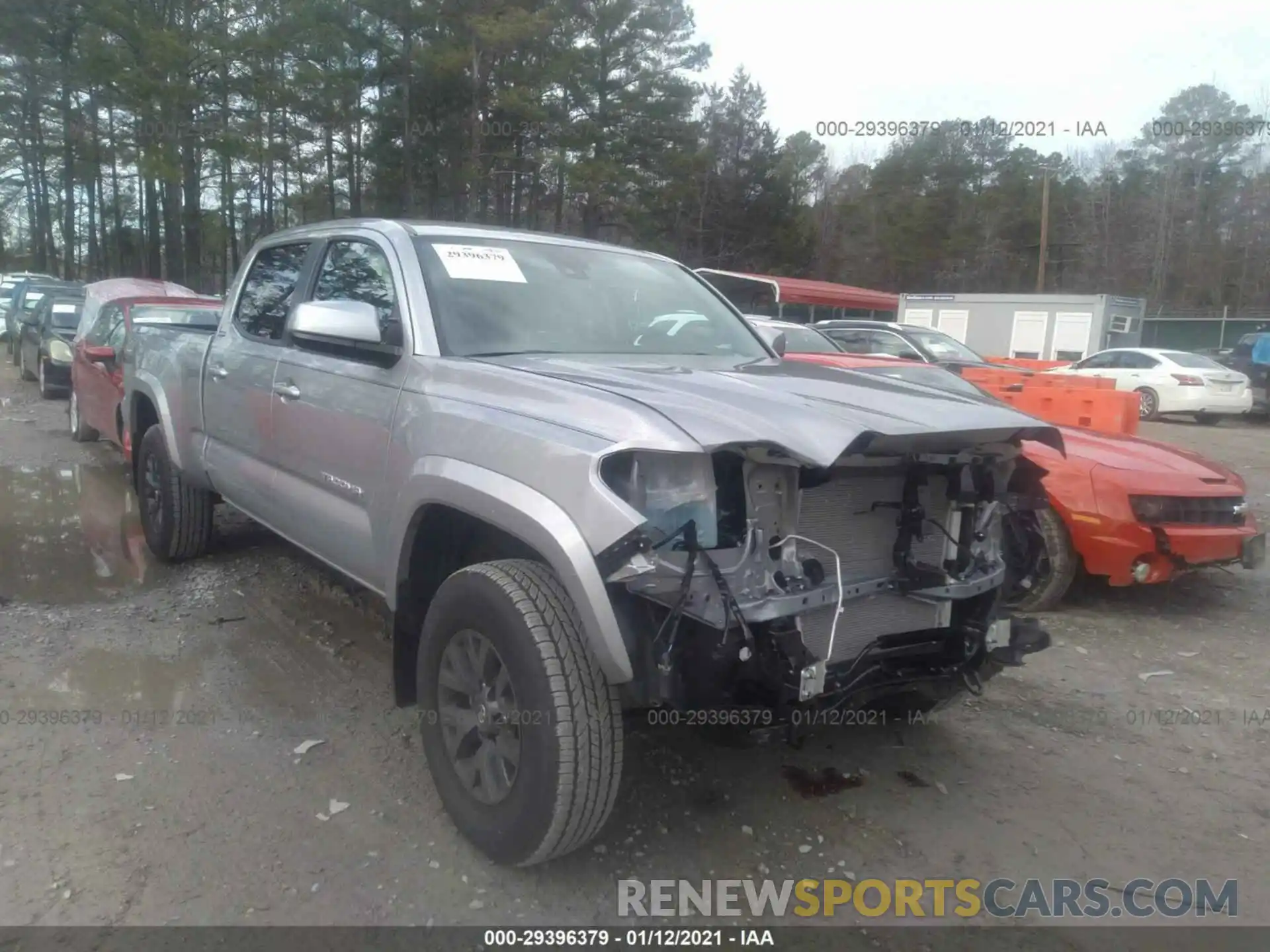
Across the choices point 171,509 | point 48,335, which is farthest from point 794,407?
point 48,335

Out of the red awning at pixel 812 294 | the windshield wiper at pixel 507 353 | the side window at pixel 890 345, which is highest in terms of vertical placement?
the red awning at pixel 812 294

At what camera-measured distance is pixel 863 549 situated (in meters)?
3.00

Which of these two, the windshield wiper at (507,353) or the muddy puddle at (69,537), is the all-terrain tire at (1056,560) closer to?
the windshield wiper at (507,353)

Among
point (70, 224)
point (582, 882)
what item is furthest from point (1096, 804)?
point (70, 224)

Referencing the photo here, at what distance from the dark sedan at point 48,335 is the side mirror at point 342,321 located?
11219mm

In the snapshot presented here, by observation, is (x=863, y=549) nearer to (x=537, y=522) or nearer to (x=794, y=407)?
(x=794, y=407)

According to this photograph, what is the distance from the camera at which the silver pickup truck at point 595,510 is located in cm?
257

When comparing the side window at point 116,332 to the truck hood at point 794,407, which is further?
the side window at point 116,332

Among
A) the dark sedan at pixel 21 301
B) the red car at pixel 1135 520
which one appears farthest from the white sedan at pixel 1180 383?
the dark sedan at pixel 21 301

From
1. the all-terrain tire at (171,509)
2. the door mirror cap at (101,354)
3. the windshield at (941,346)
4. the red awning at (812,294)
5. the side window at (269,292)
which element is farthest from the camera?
the red awning at (812,294)

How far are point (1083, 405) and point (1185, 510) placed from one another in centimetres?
343

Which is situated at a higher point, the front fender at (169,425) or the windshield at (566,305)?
the windshield at (566,305)

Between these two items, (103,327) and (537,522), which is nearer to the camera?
(537,522)

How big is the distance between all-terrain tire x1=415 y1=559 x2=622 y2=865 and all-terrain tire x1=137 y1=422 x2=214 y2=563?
3.40 metres
